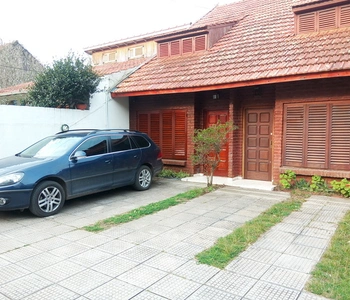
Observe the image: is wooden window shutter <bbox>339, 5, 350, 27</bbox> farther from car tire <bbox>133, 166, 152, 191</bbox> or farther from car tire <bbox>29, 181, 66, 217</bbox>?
car tire <bbox>29, 181, 66, 217</bbox>

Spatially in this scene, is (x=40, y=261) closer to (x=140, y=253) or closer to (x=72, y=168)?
(x=140, y=253)

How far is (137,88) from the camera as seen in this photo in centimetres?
959

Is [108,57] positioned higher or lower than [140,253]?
higher

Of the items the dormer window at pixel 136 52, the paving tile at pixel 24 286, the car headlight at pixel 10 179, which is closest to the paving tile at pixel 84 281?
the paving tile at pixel 24 286

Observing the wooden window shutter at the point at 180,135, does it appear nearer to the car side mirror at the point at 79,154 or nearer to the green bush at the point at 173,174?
the green bush at the point at 173,174

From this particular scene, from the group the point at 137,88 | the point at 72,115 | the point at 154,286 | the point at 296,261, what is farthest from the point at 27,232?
the point at 137,88

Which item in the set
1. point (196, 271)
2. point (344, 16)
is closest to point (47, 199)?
point (196, 271)

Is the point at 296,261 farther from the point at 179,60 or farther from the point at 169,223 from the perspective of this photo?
the point at 179,60

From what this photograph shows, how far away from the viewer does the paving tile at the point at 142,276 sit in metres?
3.17

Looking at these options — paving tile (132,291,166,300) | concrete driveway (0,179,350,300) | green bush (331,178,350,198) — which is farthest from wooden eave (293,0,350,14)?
paving tile (132,291,166,300)

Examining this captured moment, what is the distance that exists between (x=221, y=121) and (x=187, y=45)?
10.2ft

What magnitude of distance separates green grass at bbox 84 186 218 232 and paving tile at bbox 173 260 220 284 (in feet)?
6.23

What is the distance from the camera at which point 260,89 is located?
8461 mm

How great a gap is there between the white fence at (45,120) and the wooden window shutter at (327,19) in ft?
21.6
